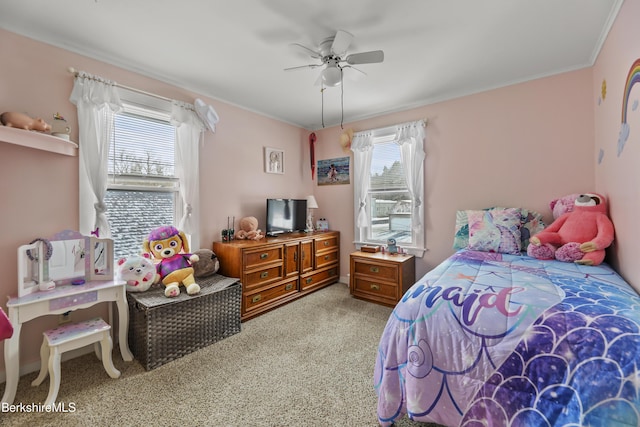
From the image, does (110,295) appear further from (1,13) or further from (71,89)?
(1,13)

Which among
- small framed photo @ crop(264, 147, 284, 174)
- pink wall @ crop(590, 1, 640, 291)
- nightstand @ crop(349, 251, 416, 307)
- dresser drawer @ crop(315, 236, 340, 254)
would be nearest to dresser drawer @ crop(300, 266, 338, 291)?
dresser drawer @ crop(315, 236, 340, 254)

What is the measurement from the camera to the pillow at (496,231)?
245 centimetres

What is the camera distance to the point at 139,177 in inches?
98.1

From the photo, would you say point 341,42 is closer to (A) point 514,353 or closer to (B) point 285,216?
(A) point 514,353

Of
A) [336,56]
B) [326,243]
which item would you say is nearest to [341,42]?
[336,56]

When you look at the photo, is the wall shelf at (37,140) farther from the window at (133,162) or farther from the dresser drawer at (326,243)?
the dresser drawer at (326,243)

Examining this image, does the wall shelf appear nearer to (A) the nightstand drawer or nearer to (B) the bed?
(B) the bed

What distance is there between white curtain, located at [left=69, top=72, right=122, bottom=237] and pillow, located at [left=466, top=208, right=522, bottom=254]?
341cm

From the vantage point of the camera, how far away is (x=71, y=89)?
6.90 ft

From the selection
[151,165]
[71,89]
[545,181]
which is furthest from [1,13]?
[545,181]

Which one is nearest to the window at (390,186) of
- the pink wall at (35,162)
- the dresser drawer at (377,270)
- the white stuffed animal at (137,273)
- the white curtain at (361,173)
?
the white curtain at (361,173)

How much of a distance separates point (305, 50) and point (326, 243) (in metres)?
2.49

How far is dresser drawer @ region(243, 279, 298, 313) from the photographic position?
281 centimetres

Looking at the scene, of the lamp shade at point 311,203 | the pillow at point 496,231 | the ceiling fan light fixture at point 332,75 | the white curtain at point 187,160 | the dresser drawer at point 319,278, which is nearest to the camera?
the ceiling fan light fixture at point 332,75
